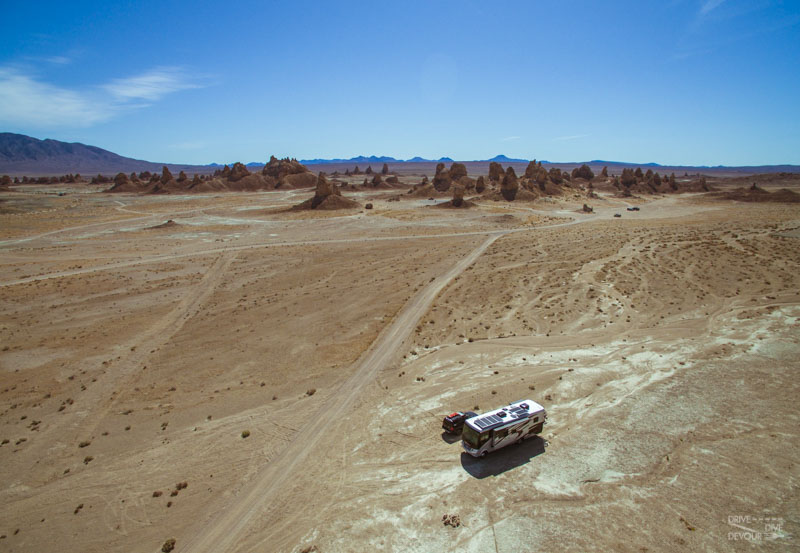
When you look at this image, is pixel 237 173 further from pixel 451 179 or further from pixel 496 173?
pixel 496 173

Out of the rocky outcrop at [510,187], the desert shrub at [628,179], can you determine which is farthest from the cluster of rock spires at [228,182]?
the desert shrub at [628,179]

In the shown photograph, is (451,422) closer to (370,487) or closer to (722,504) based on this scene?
(370,487)

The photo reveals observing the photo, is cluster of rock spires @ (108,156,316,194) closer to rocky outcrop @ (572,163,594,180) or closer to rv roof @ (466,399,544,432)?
rocky outcrop @ (572,163,594,180)

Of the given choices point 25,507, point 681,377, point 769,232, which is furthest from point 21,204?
point 769,232
